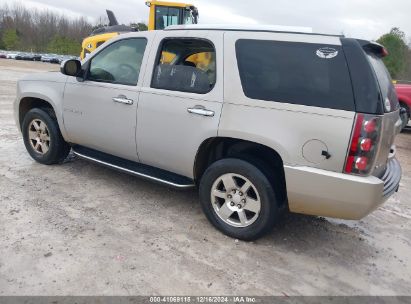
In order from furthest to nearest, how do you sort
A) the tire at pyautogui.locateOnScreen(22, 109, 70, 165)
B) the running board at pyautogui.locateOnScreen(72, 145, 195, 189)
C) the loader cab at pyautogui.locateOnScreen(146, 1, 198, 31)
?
the loader cab at pyautogui.locateOnScreen(146, 1, 198, 31), the tire at pyautogui.locateOnScreen(22, 109, 70, 165), the running board at pyautogui.locateOnScreen(72, 145, 195, 189)

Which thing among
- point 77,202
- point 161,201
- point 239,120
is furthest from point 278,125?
point 77,202

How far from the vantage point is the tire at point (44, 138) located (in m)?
5.25

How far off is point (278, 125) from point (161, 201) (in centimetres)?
184

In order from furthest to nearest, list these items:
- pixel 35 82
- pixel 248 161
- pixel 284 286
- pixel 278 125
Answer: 1. pixel 35 82
2. pixel 248 161
3. pixel 278 125
4. pixel 284 286

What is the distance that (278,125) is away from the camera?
11.2 feet

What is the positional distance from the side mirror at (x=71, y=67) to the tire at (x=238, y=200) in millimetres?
2116

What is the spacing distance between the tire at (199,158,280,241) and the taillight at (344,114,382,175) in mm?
740

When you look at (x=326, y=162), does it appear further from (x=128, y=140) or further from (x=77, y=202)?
(x=77, y=202)

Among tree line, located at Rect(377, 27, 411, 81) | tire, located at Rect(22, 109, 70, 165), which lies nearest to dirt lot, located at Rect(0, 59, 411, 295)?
tire, located at Rect(22, 109, 70, 165)

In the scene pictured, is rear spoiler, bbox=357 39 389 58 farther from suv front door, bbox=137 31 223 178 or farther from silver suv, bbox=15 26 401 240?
suv front door, bbox=137 31 223 178

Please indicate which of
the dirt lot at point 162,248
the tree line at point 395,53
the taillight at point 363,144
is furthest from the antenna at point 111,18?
the tree line at point 395,53

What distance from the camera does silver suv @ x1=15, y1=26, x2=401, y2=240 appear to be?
319cm

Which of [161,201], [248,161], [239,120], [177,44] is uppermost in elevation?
[177,44]

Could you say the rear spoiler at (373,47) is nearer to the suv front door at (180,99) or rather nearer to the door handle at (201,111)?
the suv front door at (180,99)
